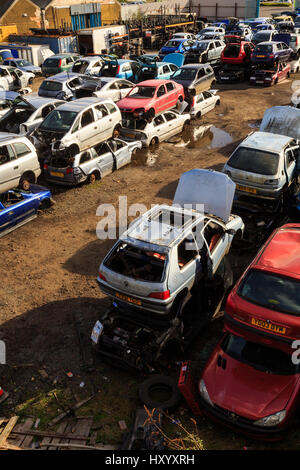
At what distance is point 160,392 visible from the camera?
655cm

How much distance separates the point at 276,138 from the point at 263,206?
2241 millimetres

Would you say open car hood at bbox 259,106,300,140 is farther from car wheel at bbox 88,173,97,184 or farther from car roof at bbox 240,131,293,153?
car wheel at bbox 88,173,97,184

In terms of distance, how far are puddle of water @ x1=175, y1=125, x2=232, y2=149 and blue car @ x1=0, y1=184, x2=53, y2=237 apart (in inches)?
283

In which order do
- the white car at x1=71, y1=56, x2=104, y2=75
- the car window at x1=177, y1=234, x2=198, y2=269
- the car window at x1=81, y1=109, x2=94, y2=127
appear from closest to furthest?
the car window at x1=177, y1=234, x2=198, y2=269, the car window at x1=81, y1=109, x2=94, y2=127, the white car at x1=71, y1=56, x2=104, y2=75

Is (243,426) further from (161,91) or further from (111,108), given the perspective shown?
(161,91)

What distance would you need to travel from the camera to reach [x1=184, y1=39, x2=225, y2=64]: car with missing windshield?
82.0ft

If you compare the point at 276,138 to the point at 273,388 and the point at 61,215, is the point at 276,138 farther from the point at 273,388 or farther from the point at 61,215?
the point at 273,388

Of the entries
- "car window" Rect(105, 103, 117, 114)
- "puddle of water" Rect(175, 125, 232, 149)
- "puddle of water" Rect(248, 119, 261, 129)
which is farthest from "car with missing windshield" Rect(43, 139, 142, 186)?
"puddle of water" Rect(248, 119, 261, 129)

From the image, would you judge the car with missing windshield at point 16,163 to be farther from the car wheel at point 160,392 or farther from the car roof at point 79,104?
the car wheel at point 160,392

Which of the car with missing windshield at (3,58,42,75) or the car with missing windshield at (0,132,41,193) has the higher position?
the car with missing windshield at (3,58,42,75)

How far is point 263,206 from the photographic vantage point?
10.9 m

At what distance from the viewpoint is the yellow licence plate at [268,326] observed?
5750mm

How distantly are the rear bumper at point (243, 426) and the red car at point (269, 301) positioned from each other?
1101 millimetres

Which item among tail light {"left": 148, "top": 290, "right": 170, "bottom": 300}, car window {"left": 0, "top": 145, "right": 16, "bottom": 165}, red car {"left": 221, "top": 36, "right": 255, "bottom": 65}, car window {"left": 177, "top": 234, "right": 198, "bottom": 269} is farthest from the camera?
red car {"left": 221, "top": 36, "right": 255, "bottom": 65}
